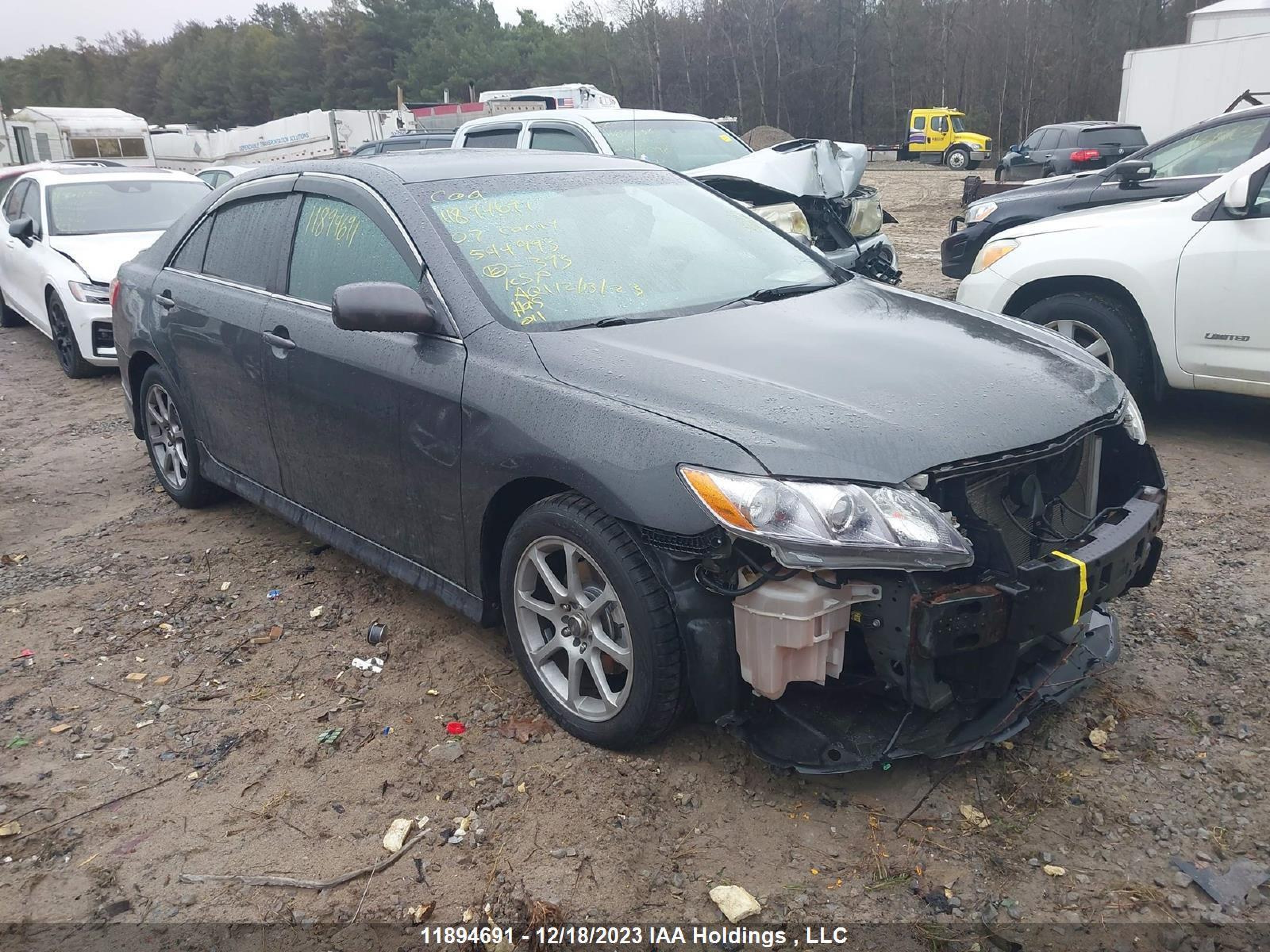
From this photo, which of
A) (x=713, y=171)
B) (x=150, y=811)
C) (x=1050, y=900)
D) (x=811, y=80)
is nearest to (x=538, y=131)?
(x=713, y=171)

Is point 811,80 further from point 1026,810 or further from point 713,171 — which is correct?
point 1026,810

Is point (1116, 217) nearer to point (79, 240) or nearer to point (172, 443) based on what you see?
point (172, 443)

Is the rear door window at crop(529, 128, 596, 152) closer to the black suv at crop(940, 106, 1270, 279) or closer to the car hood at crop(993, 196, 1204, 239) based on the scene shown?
the black suv at crop(940, 106, 1270, 279)

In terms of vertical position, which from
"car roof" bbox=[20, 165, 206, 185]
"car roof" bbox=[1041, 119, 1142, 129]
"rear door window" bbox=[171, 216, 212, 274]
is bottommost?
"rear door window" bbox=[171, 216, 212, 274]

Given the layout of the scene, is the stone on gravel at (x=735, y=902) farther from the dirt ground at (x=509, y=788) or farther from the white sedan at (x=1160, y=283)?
the white sedan at (x=1160, y=283)

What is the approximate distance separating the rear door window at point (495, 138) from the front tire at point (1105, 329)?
557 cm

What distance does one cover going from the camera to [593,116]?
9125mm

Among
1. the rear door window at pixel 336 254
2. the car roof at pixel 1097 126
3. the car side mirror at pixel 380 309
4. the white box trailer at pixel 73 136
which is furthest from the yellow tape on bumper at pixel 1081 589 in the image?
the white box trailer at pixel 73 136

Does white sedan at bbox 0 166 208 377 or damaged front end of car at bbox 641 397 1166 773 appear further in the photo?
white sedan at bbox 0 166 208 377

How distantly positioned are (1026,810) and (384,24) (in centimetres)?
7089

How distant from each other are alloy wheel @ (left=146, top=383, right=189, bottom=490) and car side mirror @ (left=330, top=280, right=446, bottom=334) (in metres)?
2.17

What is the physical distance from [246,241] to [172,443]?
139cm

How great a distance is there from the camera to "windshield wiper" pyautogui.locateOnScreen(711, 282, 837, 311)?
3.45 m

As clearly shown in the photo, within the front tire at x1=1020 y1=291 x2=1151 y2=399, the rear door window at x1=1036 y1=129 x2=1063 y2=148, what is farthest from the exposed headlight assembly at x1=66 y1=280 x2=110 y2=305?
the rear door window at x1=1036 y1=129 x2=1063 y2=148
